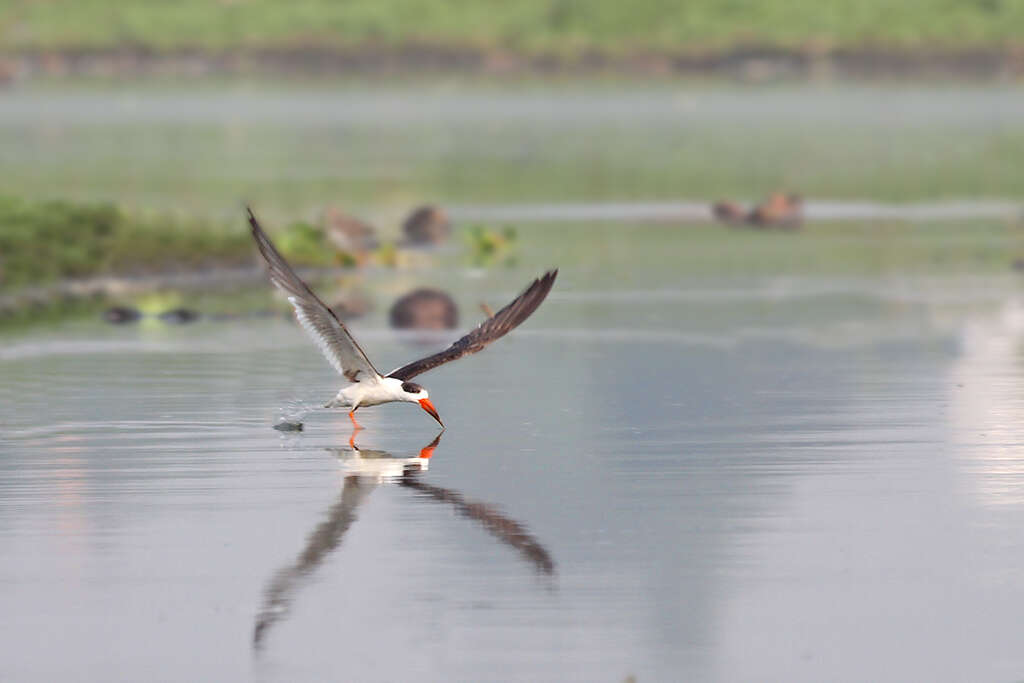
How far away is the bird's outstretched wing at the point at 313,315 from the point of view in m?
17.4

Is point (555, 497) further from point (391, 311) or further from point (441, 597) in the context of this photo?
point (391, 311)

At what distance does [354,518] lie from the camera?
15.8 m

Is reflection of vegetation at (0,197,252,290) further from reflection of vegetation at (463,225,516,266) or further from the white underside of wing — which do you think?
the white underside of wing

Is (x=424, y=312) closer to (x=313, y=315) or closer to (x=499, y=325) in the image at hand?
(x=499, y=325)

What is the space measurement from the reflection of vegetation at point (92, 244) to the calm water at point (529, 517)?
22.8ft

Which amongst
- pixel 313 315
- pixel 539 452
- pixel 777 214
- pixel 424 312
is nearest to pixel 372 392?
pixel 313 315

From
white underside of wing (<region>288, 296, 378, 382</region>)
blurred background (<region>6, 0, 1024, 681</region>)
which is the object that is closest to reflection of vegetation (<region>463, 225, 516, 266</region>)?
blurred background (<region>6, 0, 1024, 681</region>)

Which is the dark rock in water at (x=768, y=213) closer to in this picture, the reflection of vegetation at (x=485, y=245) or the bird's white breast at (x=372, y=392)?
the reflection of vegetation at (x=485, y=245)

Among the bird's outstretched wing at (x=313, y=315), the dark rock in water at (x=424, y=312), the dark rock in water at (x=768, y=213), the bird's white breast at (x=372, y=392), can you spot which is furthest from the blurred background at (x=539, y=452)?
the bird's outstretched wing at (x=313, y=315)

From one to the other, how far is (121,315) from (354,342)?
42.9 feet

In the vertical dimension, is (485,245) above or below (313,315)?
above

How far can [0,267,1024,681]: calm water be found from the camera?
12.4 m

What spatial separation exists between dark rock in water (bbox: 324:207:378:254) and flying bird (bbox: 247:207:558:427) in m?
22.6

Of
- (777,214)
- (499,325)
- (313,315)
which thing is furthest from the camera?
(777,214)
